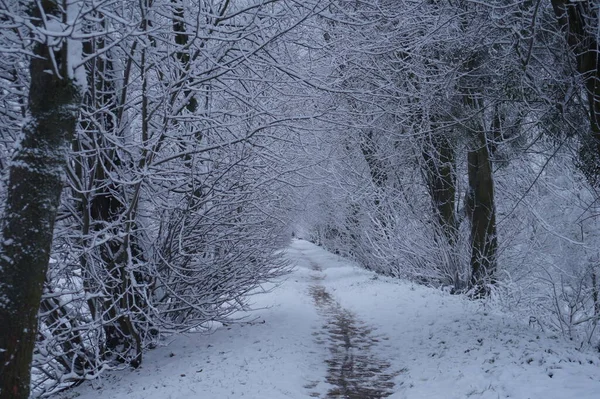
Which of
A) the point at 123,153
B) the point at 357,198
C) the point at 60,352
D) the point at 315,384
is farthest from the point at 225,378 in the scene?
the point at 357,198

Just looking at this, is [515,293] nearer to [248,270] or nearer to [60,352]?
[248,270]

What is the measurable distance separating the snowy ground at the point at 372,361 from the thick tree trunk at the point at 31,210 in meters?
3.14

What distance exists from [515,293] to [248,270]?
605 centimetres

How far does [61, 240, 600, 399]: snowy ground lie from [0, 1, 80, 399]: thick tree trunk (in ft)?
10.3

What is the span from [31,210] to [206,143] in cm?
506

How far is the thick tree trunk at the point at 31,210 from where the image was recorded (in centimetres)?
430

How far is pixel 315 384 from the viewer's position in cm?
765

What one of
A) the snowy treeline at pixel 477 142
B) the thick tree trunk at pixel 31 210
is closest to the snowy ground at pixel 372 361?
the snowy treeline at pixel 477 142

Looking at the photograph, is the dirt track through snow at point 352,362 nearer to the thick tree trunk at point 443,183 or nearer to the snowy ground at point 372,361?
the snowy ground at point 372,361

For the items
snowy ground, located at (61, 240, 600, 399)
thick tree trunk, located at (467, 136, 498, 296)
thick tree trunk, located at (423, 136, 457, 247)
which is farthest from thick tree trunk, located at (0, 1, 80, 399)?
thick tree trunk, located at (423, 136, 457, 247)

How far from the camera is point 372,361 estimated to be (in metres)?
9.04

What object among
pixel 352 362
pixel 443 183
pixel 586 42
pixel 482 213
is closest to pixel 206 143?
pixel 352 362

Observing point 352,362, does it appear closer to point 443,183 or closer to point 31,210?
point 31,210

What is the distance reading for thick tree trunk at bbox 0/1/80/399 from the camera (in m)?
4.30
